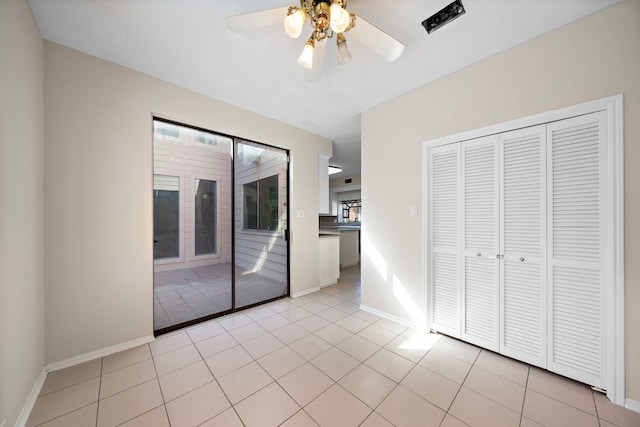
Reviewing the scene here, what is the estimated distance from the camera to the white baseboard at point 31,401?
134cm

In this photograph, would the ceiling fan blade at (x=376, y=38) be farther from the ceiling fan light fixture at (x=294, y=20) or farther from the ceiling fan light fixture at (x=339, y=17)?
the ceiling fan light fixture at (x=294, y=20)

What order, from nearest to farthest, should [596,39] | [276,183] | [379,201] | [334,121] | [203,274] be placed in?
[596,39] → [379,201] → [334,121] → [276,183] → [203,274]

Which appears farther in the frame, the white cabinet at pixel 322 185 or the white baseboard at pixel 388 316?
the white cabinet at pixel 322 185

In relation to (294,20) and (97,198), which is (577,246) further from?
(97,198)

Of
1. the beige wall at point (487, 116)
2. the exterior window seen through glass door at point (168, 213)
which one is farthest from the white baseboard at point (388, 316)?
the exterior window seen through glass door at point (168, 213)

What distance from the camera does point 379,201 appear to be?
2928 millimetres

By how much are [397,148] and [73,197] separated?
3.32m

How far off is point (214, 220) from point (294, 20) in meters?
4.76

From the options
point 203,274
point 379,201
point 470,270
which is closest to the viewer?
point 470,270

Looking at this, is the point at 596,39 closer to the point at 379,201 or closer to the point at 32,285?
the point at 379,201

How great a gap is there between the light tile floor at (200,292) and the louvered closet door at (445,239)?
2.30 meters

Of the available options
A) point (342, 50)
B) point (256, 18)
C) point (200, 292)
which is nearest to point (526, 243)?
point (342, 50)

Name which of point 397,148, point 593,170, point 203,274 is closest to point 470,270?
point 593,170

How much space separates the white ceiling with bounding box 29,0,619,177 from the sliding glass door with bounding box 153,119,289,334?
4.65ft
